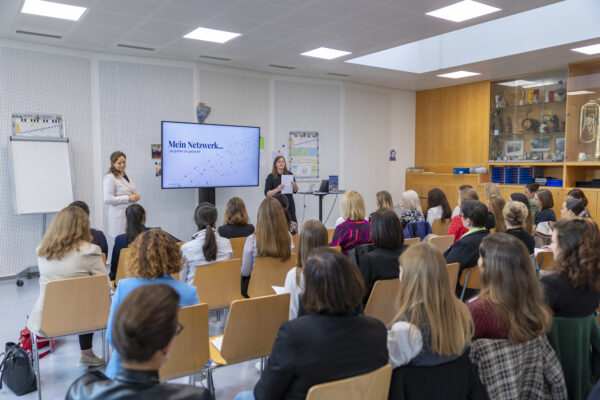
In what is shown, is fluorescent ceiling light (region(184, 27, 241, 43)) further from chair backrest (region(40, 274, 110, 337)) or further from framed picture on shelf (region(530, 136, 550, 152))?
framed picture on shelf (region(530, 136, 550, 152))

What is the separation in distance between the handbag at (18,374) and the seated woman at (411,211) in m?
3.60

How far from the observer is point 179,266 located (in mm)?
2371

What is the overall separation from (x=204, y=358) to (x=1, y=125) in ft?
16.4

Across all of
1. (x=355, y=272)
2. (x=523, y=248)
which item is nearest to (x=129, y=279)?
(x=355, y=272)

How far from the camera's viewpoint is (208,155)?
22.0ft

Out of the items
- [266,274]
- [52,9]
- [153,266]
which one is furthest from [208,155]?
[153,266]

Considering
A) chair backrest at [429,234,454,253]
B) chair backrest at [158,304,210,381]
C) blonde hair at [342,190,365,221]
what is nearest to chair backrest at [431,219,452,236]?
chair backrest at [429,234,454,253]

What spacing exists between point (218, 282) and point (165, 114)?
436 centimetres

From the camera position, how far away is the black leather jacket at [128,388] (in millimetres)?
1159

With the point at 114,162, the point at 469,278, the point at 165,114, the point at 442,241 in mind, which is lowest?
the point at 469,278

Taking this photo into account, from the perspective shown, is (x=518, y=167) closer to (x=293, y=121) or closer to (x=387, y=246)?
(x=293, y=121)

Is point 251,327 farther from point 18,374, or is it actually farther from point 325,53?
point 325,53

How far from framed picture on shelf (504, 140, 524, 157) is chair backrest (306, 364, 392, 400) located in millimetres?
7767

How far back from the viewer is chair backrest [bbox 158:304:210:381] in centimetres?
207
